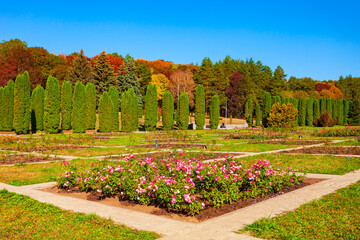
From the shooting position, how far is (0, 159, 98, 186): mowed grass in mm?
8648

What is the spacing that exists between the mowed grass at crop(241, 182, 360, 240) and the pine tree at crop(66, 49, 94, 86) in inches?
1988

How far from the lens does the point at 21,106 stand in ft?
95.2

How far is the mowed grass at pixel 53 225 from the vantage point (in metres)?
4.48

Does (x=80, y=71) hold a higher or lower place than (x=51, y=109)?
higher

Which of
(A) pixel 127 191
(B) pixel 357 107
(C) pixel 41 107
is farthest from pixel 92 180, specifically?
(B) pixel 357 107

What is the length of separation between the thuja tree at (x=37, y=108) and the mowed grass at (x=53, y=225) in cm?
2768

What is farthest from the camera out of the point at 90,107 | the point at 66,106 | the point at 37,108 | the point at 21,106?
the point at 90,107

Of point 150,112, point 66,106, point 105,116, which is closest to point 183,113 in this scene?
point 150,112

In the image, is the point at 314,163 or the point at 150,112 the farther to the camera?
the point at 150,112

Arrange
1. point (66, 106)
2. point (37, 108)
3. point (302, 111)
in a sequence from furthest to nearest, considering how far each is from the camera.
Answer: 1. point (302, 111)
2. point (66, 106)
3. point (37, 108)

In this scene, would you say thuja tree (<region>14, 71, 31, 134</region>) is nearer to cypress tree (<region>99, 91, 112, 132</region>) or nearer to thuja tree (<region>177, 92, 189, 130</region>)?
cypress tree (<region>99, 91, 112, 132</region>)

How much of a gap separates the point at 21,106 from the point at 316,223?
1160 inches

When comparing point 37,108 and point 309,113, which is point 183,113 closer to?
point 37,108

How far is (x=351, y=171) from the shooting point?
32.7ft
